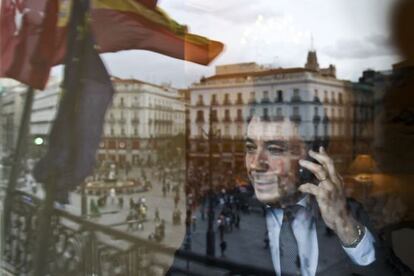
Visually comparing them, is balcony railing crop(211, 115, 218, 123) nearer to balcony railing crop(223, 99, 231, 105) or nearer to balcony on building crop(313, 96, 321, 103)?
balcony railing crop(223, 99, 231, 105)

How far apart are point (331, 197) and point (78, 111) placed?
1.02 m

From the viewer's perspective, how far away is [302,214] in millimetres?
1207

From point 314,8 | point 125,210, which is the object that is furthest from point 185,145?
point 314,8

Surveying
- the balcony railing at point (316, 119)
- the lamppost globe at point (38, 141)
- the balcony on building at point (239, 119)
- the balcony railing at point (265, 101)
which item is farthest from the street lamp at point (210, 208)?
the lamppost globe at point (38, 141)

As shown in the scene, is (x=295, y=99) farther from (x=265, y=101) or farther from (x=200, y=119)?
(x=200, y=119)

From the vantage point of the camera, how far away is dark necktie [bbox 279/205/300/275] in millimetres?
1229

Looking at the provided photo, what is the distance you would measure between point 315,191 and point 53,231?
1.16 m

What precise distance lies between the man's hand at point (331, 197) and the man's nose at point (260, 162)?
129 millimetres

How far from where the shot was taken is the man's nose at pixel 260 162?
1.28 m

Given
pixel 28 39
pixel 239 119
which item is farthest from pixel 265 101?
pixel 28 39

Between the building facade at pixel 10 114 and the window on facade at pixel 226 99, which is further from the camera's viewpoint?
the building facade at pixel 10 114

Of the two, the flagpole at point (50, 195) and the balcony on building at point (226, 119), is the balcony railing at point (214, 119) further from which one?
the flagpole at point (50, 195)

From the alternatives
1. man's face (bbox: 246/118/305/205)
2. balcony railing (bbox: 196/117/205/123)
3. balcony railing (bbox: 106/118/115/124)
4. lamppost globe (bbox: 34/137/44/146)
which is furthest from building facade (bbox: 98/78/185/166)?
man's face (bbox: 246/118/305/205)

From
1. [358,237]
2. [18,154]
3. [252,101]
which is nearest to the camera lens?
[358,237]
